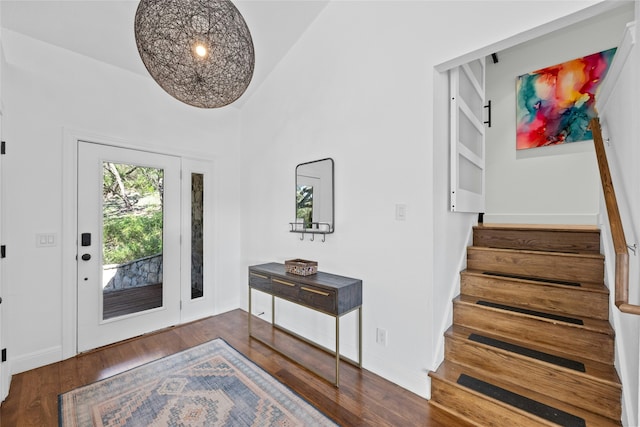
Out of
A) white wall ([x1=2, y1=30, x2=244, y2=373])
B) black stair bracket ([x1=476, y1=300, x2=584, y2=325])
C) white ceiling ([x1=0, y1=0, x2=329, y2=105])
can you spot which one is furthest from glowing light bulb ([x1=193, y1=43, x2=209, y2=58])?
black stair bracket ([x1=476, y1=300, x2=584, y2=325])

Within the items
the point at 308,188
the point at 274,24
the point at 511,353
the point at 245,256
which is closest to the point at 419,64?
the point at 308,188

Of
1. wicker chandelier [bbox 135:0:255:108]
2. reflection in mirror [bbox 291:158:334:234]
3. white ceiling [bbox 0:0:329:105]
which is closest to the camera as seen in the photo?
wicker chandelier [bbox 135:0:255:108]

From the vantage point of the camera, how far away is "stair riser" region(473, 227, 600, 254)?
2321mm

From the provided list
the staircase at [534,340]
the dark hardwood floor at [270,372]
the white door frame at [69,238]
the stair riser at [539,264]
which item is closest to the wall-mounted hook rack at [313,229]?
the dark hardwood floor at [270,372]

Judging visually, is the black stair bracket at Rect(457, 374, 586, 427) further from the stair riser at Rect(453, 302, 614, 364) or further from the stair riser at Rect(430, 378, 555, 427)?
the stair riser at Rect(453, 302, 614, 364)

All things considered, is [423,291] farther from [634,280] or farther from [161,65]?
[161,65]

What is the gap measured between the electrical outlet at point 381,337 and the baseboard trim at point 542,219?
2.60 m

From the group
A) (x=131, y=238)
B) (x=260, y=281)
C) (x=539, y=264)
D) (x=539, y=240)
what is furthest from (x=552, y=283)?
(x=131, y=238)

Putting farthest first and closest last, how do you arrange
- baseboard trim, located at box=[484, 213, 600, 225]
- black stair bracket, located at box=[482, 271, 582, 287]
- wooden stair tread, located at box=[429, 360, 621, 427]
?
baseboard trim, located at box=[484, 213, 600, 225] → black stair bracket, located at box=[482, 271, 582, 287] → wooden stair tread, located at box=[429, 360, 621, 427]

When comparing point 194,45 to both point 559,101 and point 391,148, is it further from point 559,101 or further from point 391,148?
point 559,101

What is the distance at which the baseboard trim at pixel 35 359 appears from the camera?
233 centimetres

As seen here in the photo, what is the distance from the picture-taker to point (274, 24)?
112 inches

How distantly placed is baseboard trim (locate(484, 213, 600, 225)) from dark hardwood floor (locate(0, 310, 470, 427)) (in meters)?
2.79

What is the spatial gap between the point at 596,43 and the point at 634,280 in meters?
3.16
